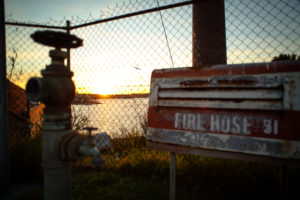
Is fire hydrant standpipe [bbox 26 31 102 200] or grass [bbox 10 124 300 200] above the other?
fire hydrant standpipe [bbox 26 31 102 200]

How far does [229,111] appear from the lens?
124cm

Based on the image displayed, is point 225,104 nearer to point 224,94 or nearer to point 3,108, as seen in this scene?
point 224,94

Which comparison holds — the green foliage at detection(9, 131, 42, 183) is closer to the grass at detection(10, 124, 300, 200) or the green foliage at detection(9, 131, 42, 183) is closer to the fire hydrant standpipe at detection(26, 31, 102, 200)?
the grass at detection(10, 124, 300, 200)

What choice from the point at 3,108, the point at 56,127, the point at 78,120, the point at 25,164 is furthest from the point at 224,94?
the point at 78,120

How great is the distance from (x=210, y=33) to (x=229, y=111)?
181cm

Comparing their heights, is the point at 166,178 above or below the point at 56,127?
below

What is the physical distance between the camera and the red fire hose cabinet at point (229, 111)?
1105 mm

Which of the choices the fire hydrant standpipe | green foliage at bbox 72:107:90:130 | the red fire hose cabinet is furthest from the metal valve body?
green foliage at bbox 72:107:90:130

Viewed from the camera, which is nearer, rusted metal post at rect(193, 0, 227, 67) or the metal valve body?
the metal valve body

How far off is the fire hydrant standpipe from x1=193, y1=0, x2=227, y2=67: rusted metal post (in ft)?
6.61

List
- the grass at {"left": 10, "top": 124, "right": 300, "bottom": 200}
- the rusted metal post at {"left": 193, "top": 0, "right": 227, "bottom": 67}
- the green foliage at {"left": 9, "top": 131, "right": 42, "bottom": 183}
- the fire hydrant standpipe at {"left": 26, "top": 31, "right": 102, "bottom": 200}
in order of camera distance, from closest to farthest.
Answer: the fire hydrant standpipe at {"left": 26, "top": 31, "right": 102, "bottom": 200}
the grass at {"left": 10, "top": 124, "right": 300, "bottom": 200}
the green foliage at {"left": 9, "top": 131, "right": 42, "bottom": 183}
the rusted metal post at {"left": 193, "top": 0, "right": 227, "bottom": 67}

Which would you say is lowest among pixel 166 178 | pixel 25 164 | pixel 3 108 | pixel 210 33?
pixel 166 178

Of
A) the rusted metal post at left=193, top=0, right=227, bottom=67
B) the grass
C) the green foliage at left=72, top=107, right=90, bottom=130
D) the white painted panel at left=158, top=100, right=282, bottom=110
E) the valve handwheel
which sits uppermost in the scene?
the rusted metal post at left=193, top=0, right=227, bottom=67

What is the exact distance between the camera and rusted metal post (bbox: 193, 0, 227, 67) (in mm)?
2594
